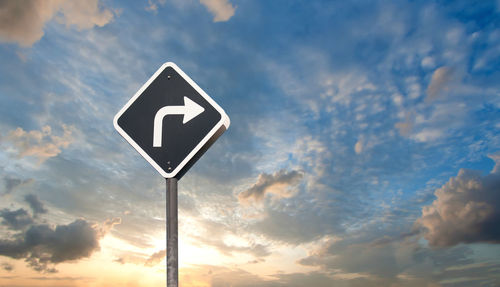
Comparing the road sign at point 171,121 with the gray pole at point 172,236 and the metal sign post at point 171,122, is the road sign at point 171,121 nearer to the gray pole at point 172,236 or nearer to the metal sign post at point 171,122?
the metal sign post at point 171,122

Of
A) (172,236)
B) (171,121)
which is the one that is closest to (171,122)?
(171,121)

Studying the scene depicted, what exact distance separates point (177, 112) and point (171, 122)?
0.10 m

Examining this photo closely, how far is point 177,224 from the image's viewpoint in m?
2.80

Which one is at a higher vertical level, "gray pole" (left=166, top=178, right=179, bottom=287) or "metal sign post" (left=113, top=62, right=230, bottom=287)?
"metal sign post" (left=113, top=62, right=230, bottom=287)

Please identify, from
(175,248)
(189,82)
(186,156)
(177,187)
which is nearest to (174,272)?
(175,248)

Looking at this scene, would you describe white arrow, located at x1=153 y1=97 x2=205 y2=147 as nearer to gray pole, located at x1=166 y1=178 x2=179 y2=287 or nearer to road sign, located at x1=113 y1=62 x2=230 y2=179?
road sign, located at x1=113 y1=62 x2=230 y2=179

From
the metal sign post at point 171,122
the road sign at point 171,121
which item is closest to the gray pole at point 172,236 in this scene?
the metal sign post at point 171,122

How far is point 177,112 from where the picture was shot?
3221 millimetres

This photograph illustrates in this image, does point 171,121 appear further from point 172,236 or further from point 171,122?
point 172,236

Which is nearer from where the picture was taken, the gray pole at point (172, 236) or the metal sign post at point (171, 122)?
the gray pole at point (172, 236)

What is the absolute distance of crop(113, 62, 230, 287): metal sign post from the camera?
119 inches

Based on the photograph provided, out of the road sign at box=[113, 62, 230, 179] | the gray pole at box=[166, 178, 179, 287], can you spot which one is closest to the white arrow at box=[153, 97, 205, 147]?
the road sign at box=[113, 62, 230, 179]

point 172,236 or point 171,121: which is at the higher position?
point 171,121

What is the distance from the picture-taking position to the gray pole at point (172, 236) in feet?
8.55
